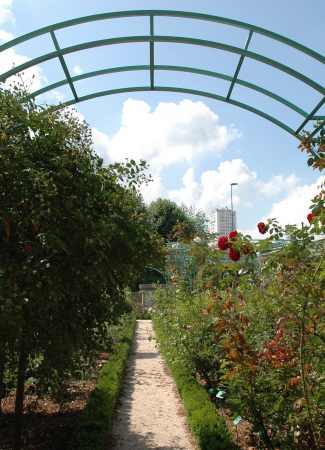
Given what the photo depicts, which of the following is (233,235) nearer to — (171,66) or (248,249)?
(248,249)

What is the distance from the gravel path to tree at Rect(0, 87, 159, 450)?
1489 millimetres

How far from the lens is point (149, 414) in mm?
5473

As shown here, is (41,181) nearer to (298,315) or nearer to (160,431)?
(298,315)

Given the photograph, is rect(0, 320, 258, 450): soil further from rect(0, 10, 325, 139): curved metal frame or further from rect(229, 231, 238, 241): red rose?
rect(0, 10, 325, 139): curved metal frame

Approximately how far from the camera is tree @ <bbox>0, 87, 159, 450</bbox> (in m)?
2.72

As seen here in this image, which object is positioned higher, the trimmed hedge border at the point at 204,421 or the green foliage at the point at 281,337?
the green foliage at the point at 281,337

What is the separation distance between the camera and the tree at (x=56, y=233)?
272cm

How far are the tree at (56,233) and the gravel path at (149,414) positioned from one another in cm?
149

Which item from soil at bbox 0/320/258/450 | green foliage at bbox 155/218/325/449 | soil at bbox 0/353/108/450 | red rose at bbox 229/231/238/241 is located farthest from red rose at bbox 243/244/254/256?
soil at bbox 0/353/108/450

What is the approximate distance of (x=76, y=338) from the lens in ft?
10.2

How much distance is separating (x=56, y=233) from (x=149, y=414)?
134 inches

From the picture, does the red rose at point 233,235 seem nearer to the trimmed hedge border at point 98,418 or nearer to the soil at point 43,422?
the trimmed hedge border at point 98,418

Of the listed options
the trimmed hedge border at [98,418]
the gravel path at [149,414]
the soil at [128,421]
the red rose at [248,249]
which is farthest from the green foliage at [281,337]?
the gravel path at [149,414]

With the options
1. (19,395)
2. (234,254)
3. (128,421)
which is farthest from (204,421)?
(234,254)
